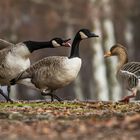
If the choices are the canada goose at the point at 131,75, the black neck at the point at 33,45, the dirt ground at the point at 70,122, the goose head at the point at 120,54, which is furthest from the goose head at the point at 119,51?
the dirt ground at the point at 70,122

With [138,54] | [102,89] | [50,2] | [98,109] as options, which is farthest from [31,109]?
[138,54]

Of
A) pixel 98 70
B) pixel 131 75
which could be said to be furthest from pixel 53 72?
pixel 98 70

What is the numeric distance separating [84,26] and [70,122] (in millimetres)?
32908

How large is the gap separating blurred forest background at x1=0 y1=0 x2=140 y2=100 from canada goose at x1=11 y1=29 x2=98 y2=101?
1766 cm

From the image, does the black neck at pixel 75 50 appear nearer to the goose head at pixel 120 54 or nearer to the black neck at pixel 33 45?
the black neck at pixel 33 45

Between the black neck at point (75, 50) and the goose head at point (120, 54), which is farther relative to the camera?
the goose head at point (120, 54)

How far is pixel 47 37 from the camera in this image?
52.5 m

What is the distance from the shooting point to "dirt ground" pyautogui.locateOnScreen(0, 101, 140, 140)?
11.6 meters

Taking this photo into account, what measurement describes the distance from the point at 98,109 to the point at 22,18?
116 feet

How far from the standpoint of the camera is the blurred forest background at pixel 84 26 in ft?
123

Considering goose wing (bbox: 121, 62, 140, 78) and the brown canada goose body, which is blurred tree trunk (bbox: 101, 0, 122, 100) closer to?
goose wing (bbox: 121, 62, 140, 78)

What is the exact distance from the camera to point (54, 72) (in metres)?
16.8

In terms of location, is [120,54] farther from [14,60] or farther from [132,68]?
[14,60]

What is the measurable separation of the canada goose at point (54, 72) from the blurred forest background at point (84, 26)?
57.9 ft
